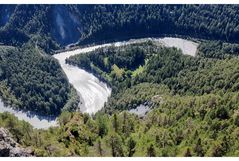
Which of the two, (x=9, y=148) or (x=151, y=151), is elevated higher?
(x=151, y=151)

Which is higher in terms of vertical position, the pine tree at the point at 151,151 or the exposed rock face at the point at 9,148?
the pine tree at the point at 151,151

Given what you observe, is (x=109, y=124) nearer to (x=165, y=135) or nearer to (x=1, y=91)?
(x=165, y=135)

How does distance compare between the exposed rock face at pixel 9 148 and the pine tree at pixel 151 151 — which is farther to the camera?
the pine tree at pixel 151 151

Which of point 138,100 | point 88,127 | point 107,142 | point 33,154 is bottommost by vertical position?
point 33,154

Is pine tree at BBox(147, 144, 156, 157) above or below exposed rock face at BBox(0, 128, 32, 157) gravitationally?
above

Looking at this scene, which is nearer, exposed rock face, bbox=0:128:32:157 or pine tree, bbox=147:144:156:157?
exposed rock face, bbox=0:128:32:157

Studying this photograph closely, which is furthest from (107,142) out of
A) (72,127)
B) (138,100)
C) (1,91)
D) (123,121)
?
(1,91)

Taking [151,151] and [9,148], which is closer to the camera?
[9,148]

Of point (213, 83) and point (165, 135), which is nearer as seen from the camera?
point (165, 135)
